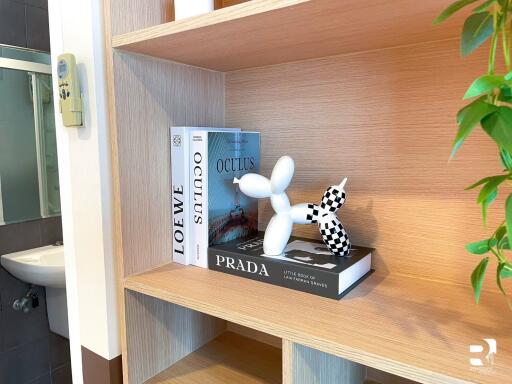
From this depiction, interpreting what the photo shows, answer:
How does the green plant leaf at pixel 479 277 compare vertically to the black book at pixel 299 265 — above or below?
above

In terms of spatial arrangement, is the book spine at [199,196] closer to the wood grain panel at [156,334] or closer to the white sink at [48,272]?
the wood grain panel at [156,334]

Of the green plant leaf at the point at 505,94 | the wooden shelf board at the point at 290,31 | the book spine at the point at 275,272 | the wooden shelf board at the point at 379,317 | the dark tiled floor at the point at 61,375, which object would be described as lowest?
the dark tiled floor at the point at 61,375

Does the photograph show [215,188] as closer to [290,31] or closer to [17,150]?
[290,31]

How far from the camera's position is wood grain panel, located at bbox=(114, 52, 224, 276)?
2.42 ft

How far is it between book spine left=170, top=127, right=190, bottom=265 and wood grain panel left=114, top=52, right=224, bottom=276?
1cm

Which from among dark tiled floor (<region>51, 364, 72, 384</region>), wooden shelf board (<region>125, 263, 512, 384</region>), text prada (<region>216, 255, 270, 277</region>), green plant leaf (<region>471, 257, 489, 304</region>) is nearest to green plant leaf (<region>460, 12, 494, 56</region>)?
green plant leaf (<region>471, 257, 489, 304</region>)

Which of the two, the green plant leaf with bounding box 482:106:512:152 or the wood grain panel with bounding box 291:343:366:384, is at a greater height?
the green plant leaf with bounding box 482:106:512:152

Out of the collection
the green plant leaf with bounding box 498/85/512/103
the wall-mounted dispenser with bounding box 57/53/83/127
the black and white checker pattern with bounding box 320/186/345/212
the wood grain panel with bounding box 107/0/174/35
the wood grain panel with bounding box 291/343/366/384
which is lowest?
the wood grain panel with bounding box 291/343/366/384

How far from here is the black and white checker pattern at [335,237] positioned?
726 millimetres

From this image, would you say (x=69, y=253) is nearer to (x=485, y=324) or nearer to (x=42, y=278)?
(x=485, y=324)

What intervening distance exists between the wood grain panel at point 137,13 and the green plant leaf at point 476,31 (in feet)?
1.90

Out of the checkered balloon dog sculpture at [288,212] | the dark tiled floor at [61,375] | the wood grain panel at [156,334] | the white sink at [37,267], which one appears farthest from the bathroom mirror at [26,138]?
the checkered balloon dog sculpture at [288,212]

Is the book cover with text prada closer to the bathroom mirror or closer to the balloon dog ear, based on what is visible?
the balloon dog ear

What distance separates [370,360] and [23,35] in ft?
6.66
